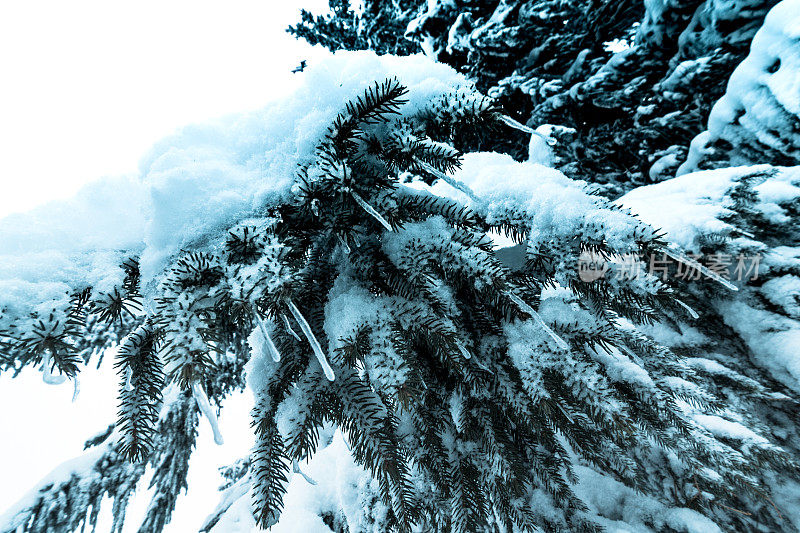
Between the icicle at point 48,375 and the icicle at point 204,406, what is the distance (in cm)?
27

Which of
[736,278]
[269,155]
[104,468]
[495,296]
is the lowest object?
[104,468]

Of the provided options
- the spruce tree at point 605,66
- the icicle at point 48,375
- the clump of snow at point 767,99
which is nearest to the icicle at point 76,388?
the icicle at point 48,375

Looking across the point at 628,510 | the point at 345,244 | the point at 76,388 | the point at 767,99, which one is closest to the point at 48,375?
the point at 76,388

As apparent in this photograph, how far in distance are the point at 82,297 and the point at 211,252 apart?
26cm

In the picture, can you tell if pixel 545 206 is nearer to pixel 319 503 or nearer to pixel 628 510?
pixel 628 510

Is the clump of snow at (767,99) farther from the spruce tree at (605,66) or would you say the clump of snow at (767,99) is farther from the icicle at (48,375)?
the icicle at (48,375)

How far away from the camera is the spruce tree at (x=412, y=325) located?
0.69 meters

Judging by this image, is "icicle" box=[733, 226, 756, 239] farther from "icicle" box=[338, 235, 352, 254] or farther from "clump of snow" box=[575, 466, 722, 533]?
"icicle" box=[338, 235, 352, 254]

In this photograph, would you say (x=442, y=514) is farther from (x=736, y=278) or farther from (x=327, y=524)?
(x=736, y=278)

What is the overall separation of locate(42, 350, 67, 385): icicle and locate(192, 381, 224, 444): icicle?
0.27 meters

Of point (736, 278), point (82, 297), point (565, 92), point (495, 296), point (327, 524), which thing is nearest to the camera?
point (82, 297)


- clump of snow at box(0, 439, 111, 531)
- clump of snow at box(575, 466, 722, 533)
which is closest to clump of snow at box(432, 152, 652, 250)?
clump of snow at box(575, 466, 722, 533)

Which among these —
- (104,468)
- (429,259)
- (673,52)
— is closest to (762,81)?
(673,52)

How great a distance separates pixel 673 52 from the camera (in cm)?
347
